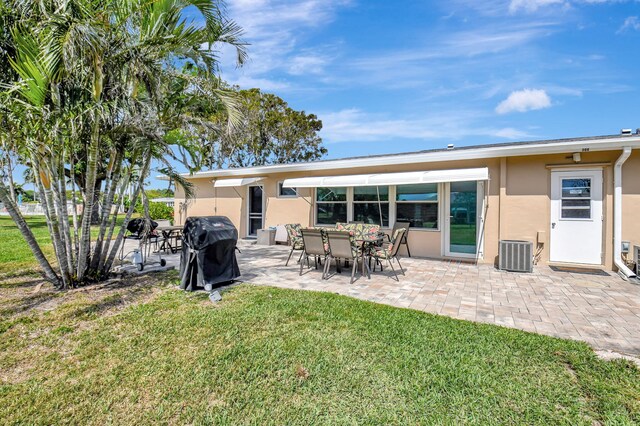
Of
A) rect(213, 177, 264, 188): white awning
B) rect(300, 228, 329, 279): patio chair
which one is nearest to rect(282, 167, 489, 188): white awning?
rect(213, 177, 264, 188): white awning

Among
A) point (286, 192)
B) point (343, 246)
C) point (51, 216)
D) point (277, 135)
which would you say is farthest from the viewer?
point (277, 135)

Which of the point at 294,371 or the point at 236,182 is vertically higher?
the point at 236,182

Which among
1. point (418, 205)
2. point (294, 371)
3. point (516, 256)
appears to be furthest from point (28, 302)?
point (516, 256)

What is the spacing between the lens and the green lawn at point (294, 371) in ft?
8.96

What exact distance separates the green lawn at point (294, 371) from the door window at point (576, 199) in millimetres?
6462

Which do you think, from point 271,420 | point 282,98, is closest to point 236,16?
point 271,420

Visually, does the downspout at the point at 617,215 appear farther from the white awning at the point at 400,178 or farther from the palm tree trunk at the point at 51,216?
the palm tree trunk at the point at 51,216

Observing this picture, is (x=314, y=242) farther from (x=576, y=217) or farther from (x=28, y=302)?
(x=576, y=217)

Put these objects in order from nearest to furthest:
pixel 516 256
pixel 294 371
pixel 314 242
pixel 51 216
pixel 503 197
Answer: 1. pixel 294 371
2. pixel 51 216
3. pixel 314 242
4. pixel 516 256
5. pixel 503 197

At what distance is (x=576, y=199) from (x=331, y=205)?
8.00m

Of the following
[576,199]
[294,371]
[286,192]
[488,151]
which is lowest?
[294,371]

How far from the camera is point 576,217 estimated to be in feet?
28.2

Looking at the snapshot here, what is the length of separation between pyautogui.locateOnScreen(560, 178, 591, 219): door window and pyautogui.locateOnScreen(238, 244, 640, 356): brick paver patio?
5.96 ft

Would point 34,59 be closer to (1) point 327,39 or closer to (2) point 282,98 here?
(1) point 327,39
